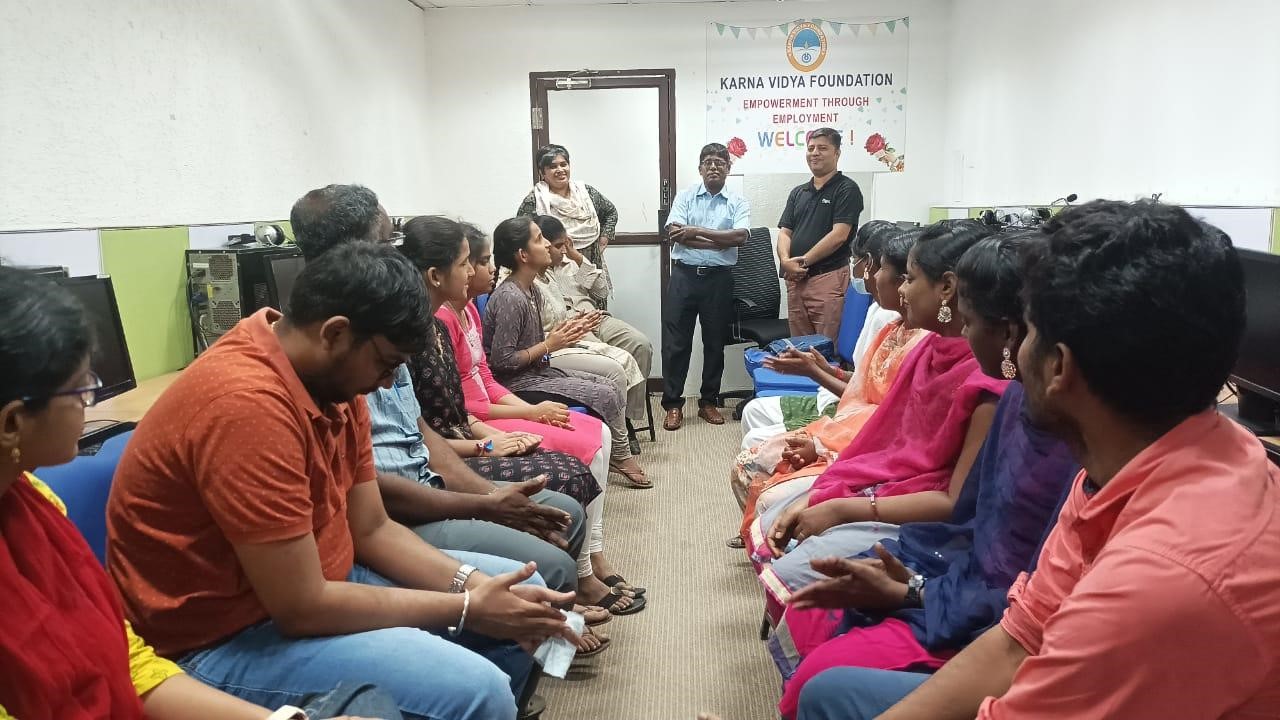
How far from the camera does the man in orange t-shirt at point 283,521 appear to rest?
1219 mm

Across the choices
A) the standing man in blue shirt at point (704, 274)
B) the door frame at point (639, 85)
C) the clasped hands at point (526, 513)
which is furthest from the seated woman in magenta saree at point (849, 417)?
the door frame at point (639, 85)

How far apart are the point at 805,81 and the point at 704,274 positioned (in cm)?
145

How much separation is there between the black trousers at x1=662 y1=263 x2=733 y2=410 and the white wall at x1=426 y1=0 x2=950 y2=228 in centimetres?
75

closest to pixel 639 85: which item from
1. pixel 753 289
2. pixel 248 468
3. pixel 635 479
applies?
pixel 753 289

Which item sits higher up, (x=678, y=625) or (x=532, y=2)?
(x=532, y=2)

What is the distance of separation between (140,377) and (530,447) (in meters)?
1.23

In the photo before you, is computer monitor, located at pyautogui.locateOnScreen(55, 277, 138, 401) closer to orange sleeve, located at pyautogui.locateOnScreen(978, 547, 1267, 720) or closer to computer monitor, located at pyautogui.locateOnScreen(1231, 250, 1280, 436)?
orange sleeve, located at pyautogui.locateOnScreen(978, 547, 1267, 720)

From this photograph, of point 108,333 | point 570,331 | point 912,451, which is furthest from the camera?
point 570,331

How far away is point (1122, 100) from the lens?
3.21 m

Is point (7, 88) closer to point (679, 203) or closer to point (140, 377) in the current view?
point (140, 377)

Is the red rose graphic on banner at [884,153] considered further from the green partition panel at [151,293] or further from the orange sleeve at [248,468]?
the orange sleeve at [248,468]

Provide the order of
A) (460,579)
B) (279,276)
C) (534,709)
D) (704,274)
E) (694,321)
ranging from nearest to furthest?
(460,579) < (534,709) < (279,276) < (704,274) < (694,321)

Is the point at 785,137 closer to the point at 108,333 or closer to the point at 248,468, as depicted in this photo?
the point at 108,333

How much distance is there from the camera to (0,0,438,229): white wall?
7.39 ft
